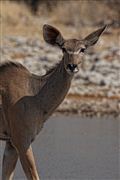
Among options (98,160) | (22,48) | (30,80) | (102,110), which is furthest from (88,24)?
(30,80)

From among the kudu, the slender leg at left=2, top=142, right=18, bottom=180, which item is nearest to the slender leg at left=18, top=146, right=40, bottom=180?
the kudu

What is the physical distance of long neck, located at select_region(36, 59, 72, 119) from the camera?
935cm

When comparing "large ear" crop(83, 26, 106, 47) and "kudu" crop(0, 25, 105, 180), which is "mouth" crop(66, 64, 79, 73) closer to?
"kudu" crop(0, 25, 105, 180)

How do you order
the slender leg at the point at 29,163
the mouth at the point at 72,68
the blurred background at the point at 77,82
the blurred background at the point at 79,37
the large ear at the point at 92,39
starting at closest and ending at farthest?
the mouth at the point at 72,68, the slender leg at the point at 29,163, the large ear at the point at 92,39, the blurred background at the point at 77,82, the blurred background at the point at 79,37

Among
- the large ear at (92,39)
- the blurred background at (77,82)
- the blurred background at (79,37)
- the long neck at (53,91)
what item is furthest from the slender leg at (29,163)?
the blurred background at (79,37)

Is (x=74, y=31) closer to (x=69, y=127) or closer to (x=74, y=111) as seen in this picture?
(x=74, y=111)

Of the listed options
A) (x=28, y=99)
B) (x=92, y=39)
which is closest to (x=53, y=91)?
(x=28, y=99)

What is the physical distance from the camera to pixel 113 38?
1134 inches

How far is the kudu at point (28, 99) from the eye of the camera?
922 cm

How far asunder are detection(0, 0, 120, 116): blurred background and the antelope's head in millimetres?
2078

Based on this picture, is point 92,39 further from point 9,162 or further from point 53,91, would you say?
point 9,162

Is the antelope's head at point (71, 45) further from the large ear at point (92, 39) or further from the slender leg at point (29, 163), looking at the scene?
the slender leg at point (29, 163)

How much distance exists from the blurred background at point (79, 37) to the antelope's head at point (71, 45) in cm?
208

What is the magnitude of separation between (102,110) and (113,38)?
38.5ft
